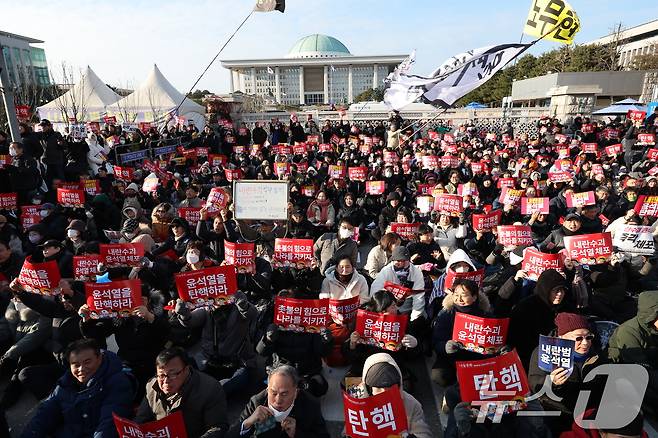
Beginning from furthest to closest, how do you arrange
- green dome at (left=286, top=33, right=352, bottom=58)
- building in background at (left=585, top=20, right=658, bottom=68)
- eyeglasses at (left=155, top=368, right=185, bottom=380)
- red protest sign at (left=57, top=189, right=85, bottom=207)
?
green dome at (left=286, top=33, right=352, bottom=58)
building in background at (left=585, top=20, right=658, bottom=68)
red protest sign at (left=57, top=189, right=85, bottom=207)
eyeglasses at (left=155, top=368, right=185, bottom=380)

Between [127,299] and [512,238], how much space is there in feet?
14.6

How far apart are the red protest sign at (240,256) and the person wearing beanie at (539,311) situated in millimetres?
2702

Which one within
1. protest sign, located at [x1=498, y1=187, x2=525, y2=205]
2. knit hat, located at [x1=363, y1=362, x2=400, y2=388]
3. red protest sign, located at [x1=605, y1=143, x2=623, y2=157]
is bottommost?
knit hat, located at [x1=363, y1=362, x2=400, y2=388]

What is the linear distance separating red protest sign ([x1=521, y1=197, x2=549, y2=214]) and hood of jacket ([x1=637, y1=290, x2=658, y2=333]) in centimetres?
314

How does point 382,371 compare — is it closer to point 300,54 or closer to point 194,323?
point 194,323

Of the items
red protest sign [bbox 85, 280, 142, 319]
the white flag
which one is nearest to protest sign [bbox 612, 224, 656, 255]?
the white flag

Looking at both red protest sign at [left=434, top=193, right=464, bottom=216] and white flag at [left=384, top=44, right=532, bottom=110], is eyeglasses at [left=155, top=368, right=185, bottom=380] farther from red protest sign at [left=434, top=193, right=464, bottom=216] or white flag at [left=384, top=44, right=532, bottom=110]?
white flag at [left=384, top=44, right=532, bottom=110]

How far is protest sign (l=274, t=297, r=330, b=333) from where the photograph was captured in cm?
338

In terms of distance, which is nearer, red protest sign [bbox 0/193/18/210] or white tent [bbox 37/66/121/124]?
red protest sign [bbox 0/193/18/210]

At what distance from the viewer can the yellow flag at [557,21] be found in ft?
28.1

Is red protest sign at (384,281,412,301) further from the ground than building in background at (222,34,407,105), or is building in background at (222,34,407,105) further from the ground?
building in background at (222,34,407,105)

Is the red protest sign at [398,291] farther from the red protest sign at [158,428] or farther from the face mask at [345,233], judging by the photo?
the red protest sign at [158,428]

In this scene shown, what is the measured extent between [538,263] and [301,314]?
242 centimetres

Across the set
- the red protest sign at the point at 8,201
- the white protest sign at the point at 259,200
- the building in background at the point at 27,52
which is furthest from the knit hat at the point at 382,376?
the building in background at the point at 27,52
